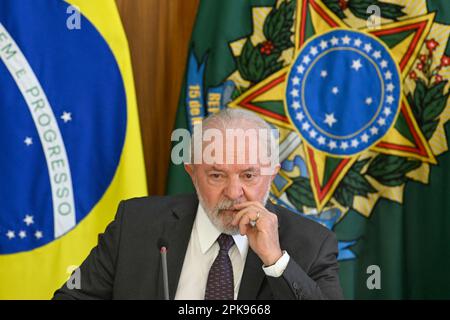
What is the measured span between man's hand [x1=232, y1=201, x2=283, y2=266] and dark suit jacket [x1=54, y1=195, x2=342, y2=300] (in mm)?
92

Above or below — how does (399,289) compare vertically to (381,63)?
below

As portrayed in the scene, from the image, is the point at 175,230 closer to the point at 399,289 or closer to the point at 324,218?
the point at 324,218

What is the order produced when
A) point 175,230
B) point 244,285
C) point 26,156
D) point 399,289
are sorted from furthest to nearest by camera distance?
point 399,289
point 26,156
point 175,230
point 244,285

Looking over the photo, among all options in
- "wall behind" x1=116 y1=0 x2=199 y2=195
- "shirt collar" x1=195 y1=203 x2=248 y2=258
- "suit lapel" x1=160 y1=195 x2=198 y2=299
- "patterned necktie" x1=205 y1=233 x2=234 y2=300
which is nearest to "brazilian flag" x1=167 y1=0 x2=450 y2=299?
"wall behind" x1=116 y1=0 x2=199 y2=195

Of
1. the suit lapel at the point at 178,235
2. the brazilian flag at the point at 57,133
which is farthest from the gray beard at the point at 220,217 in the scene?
the brazilian flag at the point at 57,133

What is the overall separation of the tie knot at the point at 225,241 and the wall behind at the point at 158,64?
1522 millimetres

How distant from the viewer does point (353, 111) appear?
→ 3.34m

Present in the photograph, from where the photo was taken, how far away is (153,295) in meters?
2.10

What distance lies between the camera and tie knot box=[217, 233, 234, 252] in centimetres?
220

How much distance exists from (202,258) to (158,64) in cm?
172

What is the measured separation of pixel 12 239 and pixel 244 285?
5.08 ft

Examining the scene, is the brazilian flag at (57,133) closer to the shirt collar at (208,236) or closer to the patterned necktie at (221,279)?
the shirt collar at (208,236)
